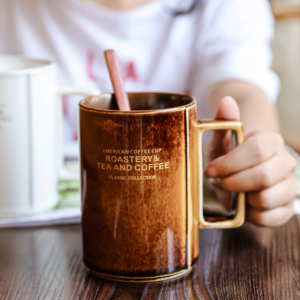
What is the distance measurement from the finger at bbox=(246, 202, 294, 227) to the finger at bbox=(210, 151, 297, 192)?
3 centimetres

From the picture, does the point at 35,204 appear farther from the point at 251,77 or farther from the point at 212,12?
the point at 212,12

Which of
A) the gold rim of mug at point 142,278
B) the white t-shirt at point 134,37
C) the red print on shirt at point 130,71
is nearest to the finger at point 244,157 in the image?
the gold rim of mug at point 142,278

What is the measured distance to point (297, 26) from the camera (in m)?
2.04

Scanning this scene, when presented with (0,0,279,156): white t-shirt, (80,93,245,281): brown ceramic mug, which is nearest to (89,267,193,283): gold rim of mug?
(80,93,245,281): brown ceramic mug

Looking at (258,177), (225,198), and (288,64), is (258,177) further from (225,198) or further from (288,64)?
(288,64)

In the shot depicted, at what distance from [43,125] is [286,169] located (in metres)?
0.28

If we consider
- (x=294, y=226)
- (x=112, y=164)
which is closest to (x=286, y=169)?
(x=294, y=226)

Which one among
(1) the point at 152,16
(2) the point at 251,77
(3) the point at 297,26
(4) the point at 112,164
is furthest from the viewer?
(3) the point at 297,26

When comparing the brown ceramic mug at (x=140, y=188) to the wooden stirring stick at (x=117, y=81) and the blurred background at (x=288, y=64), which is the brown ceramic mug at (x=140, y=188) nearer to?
the wooden stirring stick at (x=117, y=81)

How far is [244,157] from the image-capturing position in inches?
17.1

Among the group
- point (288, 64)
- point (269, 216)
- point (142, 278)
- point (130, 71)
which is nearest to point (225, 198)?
point (269, 216)

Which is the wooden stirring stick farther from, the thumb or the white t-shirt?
the white t-shirt

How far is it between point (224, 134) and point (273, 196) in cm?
8

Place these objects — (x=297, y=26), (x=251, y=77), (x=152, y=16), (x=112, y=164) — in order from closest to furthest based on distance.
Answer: (x=112, y=164), (x=251, y=77), (x=152, y=16), (x=297, y=26)
